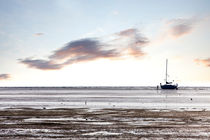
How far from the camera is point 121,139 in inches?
688

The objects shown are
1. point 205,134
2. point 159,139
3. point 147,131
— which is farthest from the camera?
point 147,131

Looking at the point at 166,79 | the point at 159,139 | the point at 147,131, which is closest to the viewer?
the point at 159,139

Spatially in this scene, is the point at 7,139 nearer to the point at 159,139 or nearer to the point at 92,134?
the point at 92,134

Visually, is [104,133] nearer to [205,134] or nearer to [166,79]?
[205,134]

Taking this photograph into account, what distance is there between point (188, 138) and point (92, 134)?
21.7 feet

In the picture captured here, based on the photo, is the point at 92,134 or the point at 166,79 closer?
the point at 92,134

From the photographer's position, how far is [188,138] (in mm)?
17656

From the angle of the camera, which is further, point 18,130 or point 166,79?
point 166,79

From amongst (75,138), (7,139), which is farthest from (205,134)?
(7,139)

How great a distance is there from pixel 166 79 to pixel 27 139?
17390 cm

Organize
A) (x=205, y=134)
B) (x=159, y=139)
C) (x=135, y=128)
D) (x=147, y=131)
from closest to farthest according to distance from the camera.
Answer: (x=159, y=139) → (x=205, y=134) → (x=147, y=131) → (x=135, y=128)

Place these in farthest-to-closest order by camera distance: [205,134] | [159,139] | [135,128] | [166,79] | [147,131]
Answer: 1. [166,79]
2. [135,128]
3. [147,131]
4. [205,134]
5. [159,139]

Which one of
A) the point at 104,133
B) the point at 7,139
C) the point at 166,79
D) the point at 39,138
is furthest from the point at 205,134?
the point at 166,79

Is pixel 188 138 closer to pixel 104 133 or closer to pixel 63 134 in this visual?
pixel 104 133
